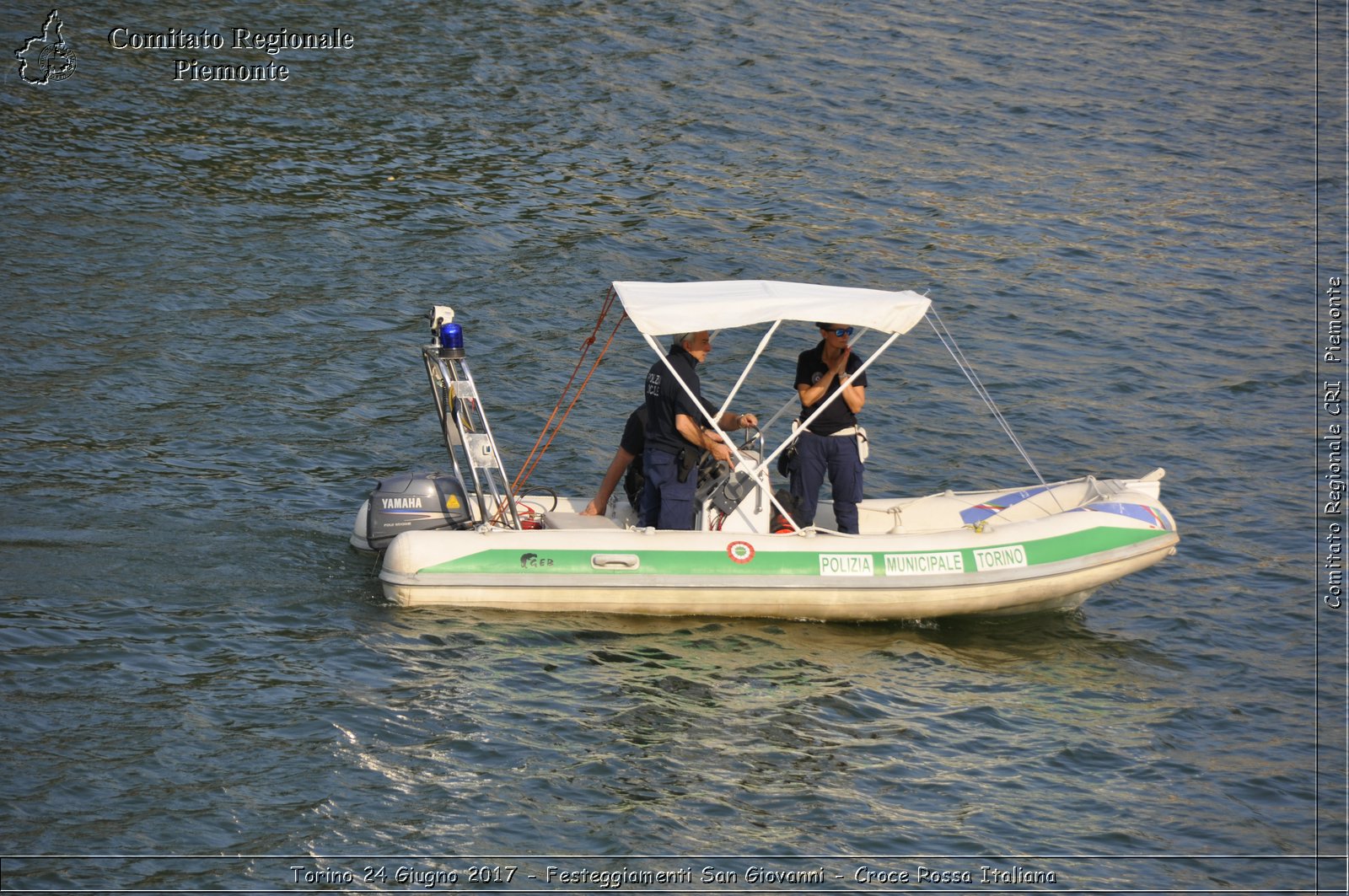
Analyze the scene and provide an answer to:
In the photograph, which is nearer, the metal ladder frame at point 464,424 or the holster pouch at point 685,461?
the metal ladder frame at point 464,424

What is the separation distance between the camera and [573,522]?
1045cm

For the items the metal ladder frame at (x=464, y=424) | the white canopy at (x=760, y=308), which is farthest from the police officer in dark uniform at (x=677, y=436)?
the metal ladder frame at (x=464, y=424)

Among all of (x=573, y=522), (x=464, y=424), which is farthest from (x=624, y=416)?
(x=464, y=424)

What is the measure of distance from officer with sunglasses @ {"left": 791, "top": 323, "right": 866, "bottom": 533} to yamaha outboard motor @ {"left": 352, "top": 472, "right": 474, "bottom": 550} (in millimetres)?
2483

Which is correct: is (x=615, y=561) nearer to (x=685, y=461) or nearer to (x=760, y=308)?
(x=685, y=461)

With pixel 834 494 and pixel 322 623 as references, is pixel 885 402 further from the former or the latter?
pixel 322 623

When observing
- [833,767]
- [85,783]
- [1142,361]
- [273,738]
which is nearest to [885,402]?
[1142,361]

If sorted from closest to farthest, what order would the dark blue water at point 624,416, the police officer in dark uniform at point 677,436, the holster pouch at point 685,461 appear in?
1. the dark blue water at point 624,416
2. the police officer in dark uniform at point 677,436
3. the holster pouch at point 685,461

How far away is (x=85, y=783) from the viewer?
752cm

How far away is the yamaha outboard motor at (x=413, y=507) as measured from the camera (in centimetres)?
991

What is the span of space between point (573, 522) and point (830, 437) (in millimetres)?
2003

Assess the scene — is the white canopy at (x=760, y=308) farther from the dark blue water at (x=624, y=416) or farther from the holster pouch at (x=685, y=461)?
the dark blue water at (x=624, y=416)

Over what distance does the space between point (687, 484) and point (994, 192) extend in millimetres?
12023

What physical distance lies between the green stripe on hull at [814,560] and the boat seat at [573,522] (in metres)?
0.75
